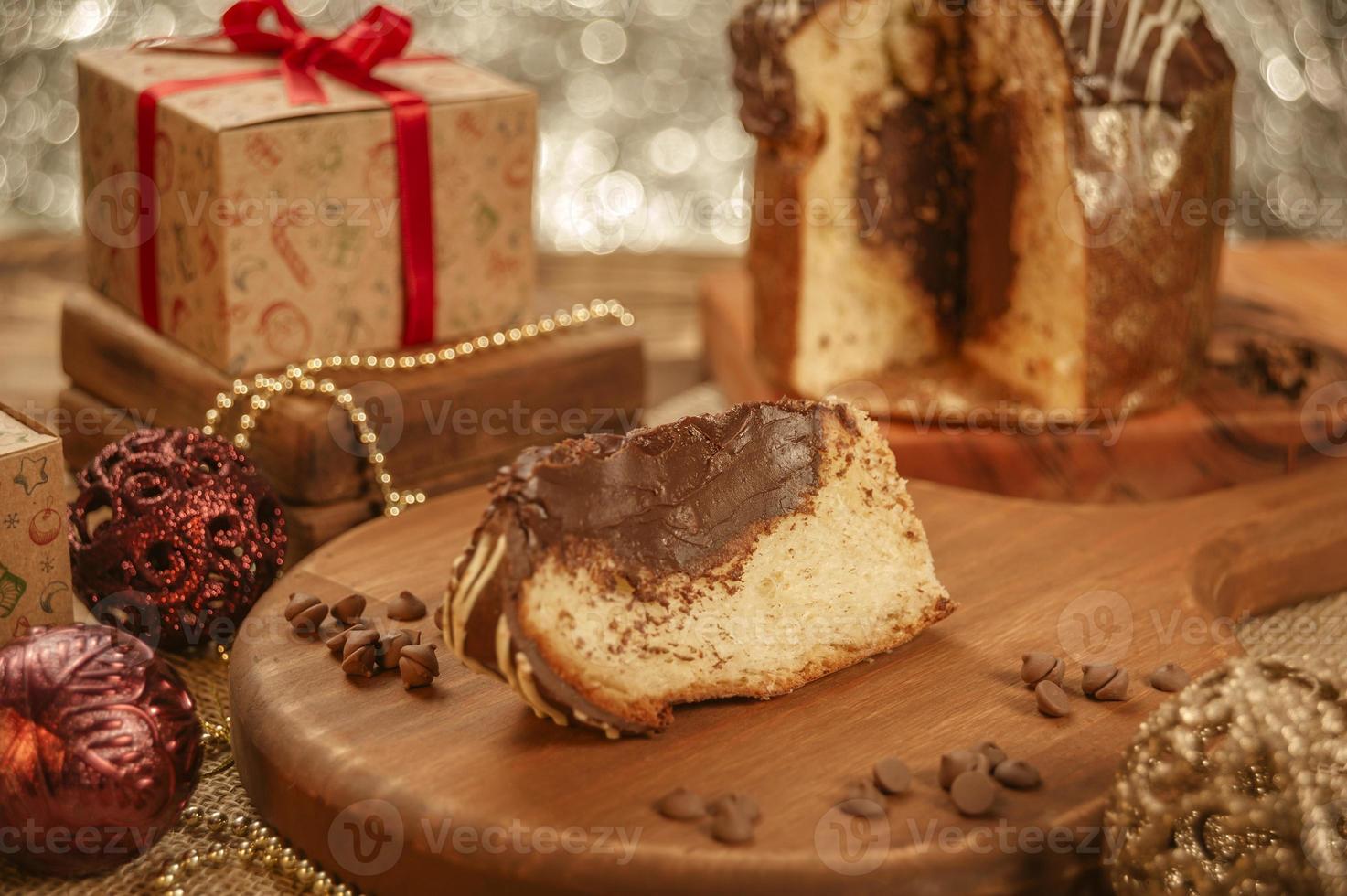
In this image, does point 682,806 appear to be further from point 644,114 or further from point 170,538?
point 644,114

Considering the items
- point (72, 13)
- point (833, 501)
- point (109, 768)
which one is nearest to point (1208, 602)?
point (833, 501)

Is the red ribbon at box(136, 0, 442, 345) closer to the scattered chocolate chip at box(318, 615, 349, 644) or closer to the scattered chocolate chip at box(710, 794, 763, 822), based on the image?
the scattered chocolate chip at box(318, 615, 349, 644)

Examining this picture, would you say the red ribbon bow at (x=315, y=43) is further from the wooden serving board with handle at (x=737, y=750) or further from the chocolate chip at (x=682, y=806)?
the chocolate chip at (x=682, y=806)

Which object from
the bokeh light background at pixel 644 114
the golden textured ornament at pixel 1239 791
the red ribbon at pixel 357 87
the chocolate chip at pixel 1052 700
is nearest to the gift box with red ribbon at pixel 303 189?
the red ribbon at pixel 357 87

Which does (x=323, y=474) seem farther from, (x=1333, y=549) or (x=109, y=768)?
(x=1333, y=549)

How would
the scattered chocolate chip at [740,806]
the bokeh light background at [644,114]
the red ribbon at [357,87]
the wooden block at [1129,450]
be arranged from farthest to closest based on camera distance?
the bokeh light background at [644,114] → the wooden block at [1129,450] → the red ribbon at [357,87] → the scattered chocolate chip at [740,806]
